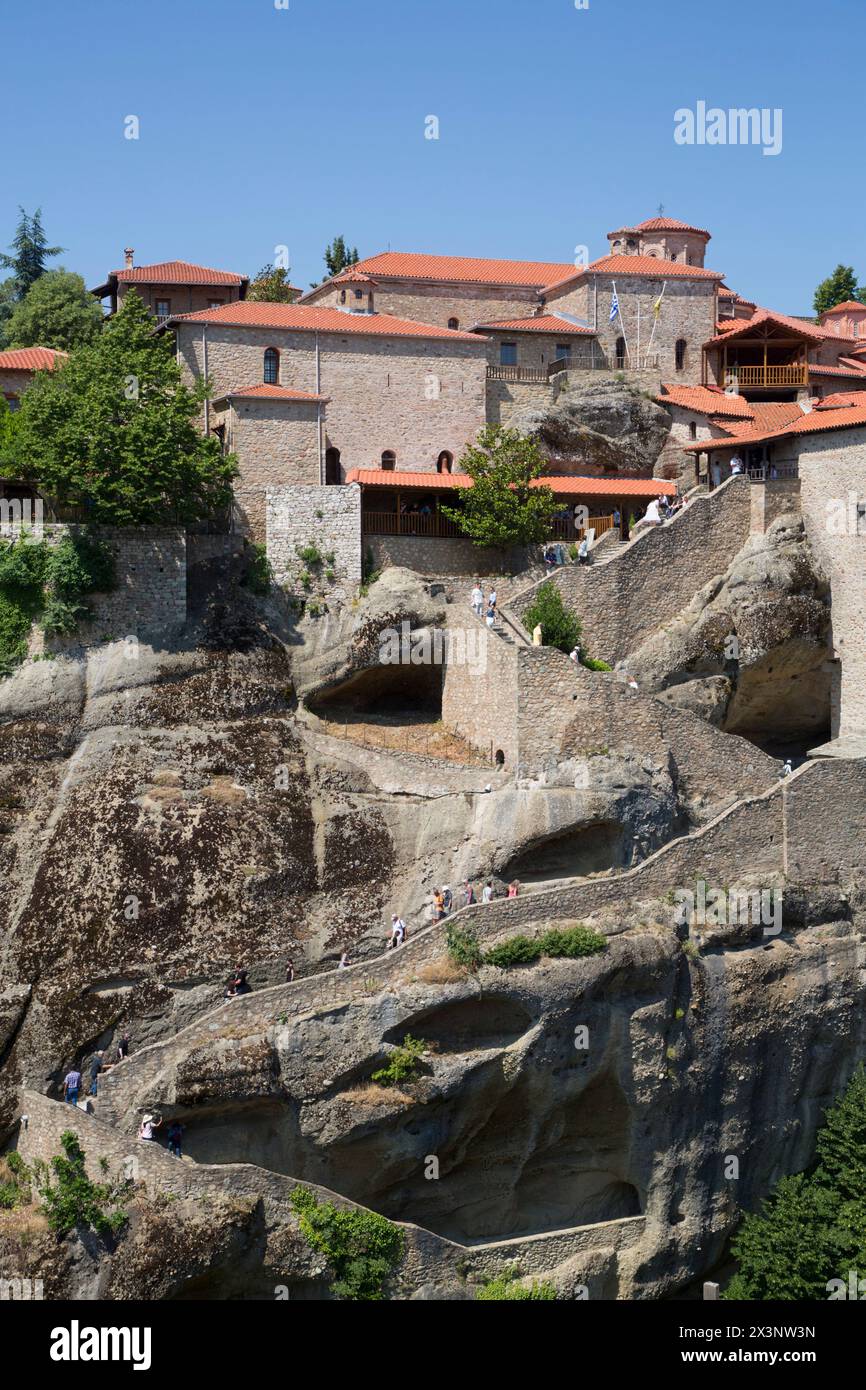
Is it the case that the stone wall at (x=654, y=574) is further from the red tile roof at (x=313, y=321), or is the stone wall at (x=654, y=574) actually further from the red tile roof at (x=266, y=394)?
the red tile roof at (x=313, y=321)

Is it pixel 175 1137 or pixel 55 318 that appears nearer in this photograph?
pixel 175 1137

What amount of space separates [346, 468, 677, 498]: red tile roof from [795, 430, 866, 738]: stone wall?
4.74 meters

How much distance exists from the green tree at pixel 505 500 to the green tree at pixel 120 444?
21.8 ft

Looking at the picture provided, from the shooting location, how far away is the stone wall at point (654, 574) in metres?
45.9

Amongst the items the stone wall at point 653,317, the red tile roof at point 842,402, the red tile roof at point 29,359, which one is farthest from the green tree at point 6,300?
the red tile roof at point 842,402

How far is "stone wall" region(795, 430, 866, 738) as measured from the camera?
47094 millimetres

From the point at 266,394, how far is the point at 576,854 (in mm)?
15727

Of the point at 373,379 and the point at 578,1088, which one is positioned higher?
the point at 373,379

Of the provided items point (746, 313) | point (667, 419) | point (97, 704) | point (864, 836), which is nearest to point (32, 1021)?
point (97, 704)

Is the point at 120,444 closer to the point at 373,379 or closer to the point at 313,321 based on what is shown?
the point at 313,321

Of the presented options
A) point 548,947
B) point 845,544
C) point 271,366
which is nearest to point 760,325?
point 845,544

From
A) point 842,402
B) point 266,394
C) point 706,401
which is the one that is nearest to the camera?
point 266,394

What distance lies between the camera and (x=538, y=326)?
55.2 meters

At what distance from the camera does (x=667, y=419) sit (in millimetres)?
53406
